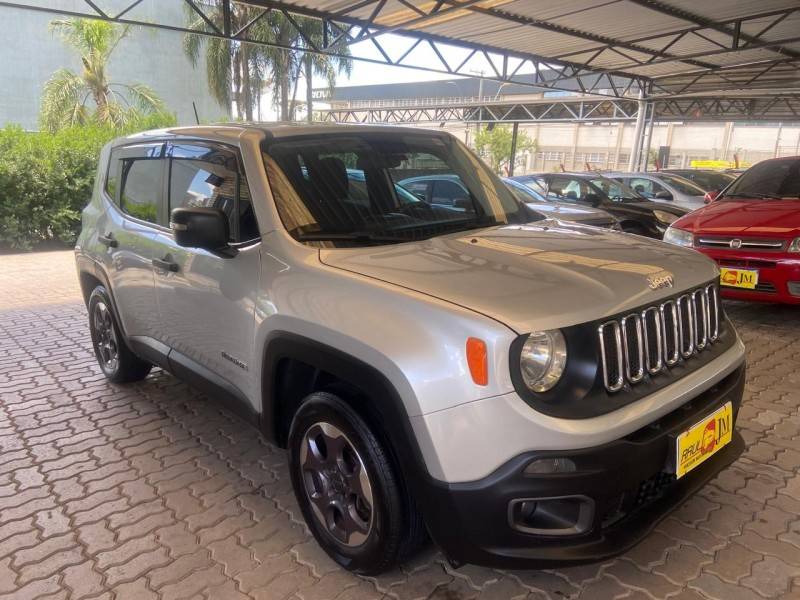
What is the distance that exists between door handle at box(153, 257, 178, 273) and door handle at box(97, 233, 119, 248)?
0.65 metres

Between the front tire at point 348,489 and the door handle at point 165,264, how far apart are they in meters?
1.19

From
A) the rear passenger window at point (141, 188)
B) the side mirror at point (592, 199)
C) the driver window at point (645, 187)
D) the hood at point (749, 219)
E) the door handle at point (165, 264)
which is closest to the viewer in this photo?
the door handle at point (165, 264)

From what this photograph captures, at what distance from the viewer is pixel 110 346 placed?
4.35 meters

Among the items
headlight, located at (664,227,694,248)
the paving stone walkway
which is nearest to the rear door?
the paving stone walkway

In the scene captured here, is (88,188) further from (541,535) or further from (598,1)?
(541,535)

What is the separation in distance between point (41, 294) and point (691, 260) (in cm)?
766

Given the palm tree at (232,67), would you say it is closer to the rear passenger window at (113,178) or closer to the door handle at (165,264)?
the rear passenger window at (113,178)

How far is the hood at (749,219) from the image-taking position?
17.2 ft

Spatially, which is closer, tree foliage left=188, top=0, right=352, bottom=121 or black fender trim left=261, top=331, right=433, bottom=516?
black fender trim left=261, top=331, right=433, bottom=516

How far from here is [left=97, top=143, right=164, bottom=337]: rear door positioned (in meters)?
3.44

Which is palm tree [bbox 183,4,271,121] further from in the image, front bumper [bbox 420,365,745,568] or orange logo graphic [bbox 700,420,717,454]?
front bumper [bbox 420,365,745,568]

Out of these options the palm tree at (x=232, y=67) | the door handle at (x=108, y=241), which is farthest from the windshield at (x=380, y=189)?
the palm tree at (x=232, y=67)

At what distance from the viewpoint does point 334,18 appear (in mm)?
9781

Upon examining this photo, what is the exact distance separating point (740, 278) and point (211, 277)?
474 cm
